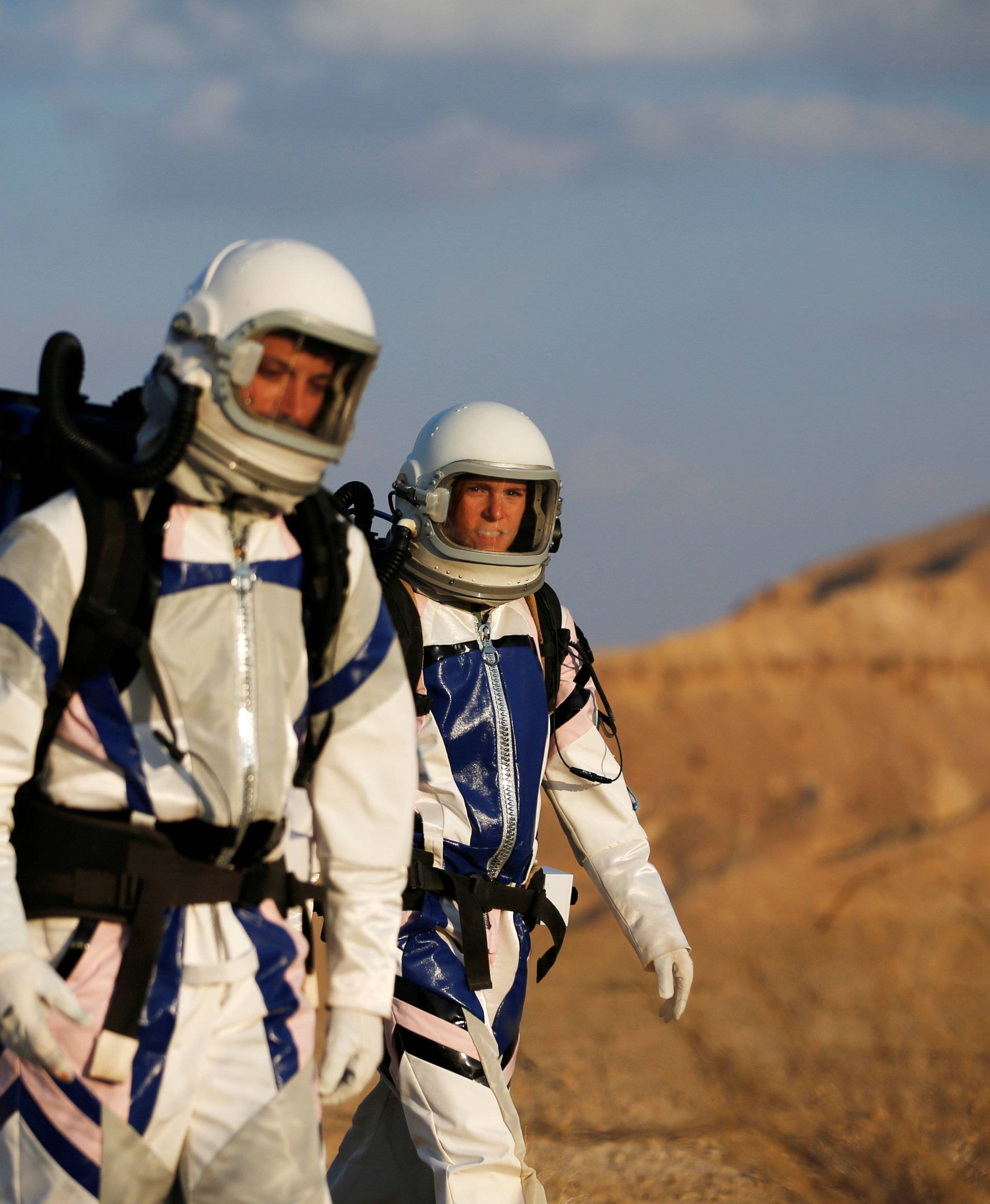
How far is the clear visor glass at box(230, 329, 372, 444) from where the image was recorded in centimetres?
295

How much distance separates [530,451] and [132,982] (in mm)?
2447

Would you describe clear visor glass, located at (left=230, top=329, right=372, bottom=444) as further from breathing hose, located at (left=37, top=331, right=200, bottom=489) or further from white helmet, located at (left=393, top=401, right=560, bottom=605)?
white helmet, located at (left=393, top=401, right=560, bottom=605)

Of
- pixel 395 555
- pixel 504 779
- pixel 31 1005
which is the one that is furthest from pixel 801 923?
pixel 31 1005

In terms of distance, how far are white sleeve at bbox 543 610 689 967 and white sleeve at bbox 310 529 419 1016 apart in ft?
5.37

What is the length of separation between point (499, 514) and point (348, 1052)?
6.95 feet

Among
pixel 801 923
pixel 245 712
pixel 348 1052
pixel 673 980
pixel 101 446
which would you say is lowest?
pixel 801 923

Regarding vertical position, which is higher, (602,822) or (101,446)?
(101,446)

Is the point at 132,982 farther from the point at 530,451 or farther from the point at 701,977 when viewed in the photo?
the point at 701,977

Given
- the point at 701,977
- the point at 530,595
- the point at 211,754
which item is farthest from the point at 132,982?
the point at 701,977

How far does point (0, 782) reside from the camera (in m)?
2.71

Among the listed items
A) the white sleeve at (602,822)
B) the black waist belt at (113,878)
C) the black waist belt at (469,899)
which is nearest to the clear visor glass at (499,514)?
the white sleeve at (602,822)

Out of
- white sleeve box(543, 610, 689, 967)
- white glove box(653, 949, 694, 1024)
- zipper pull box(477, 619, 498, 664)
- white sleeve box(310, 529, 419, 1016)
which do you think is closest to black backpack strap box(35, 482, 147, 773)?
white sleeve box(310, 529, 419, 1016)

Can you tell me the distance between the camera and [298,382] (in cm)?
301

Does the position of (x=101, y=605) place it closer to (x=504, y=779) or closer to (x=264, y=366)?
(x=264, y=366)
